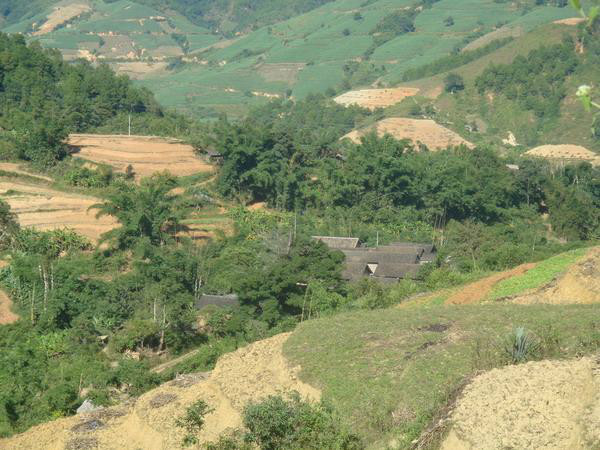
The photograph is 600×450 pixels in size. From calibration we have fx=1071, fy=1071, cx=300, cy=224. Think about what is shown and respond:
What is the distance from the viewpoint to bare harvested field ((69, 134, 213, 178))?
4384cm

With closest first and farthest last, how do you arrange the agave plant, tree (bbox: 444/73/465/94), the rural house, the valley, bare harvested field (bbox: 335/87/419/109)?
the agave plant
the valley
the rural house
tree (bbox: 444/73/465/94)
bare harvested field (bbox: 335/87/419/109)

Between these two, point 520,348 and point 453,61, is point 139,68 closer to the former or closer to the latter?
point 453,61

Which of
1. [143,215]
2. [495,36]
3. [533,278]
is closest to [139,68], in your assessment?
[495,36]

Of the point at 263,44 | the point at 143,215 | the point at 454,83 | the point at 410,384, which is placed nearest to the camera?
the point at 410,384

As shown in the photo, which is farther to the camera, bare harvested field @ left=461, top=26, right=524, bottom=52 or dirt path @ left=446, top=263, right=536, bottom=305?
Result: bare harvested field @ left=461, top=26, right=524, bottom=52

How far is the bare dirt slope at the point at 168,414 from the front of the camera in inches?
532

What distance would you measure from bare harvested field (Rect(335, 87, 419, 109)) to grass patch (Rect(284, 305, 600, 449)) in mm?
64778

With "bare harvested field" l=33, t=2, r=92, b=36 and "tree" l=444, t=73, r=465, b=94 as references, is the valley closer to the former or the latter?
"tree" l=444, t=73, r=465, b=94

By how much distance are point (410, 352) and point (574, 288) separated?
561cm

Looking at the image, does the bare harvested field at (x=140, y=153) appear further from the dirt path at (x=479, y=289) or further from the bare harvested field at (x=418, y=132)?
the dirt path at (x=479, y=289)

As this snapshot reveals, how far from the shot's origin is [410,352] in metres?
14.5

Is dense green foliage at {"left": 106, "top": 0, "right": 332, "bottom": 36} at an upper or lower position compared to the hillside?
upper

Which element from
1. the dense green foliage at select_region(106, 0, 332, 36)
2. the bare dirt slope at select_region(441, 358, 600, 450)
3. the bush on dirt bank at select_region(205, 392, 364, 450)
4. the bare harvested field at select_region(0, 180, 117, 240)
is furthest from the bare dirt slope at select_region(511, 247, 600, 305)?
the dense green foliage at select_region(106, 0, 332, 36)

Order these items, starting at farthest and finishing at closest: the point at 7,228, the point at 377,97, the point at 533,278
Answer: the point at 377,97 < the point at 7,228 < the point at 533,278
